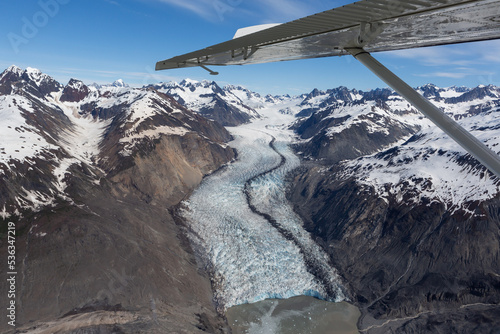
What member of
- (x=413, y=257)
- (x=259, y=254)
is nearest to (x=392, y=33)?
(x=259, y=254)

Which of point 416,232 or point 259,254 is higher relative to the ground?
A: point 416,232

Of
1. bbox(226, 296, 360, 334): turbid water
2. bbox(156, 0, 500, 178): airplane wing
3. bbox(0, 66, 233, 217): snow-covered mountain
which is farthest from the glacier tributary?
bbox(156, 0, 500, 178): airplane wing

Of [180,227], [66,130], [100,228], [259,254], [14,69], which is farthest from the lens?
[14,69]

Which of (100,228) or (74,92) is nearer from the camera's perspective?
(100,228)

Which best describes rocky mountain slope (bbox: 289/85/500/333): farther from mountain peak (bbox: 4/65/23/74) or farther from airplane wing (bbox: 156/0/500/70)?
mountain peak (bbox: 4/65/23/74)

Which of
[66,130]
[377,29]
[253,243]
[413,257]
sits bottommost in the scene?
[413,257]

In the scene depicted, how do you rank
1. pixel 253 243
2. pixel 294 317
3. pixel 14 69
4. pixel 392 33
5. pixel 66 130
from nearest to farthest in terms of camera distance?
pixel 392 33, pixel 294 317, pixel 253 243, pixel 66 130, pixel 14 69

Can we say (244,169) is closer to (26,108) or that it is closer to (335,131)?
(335,131)

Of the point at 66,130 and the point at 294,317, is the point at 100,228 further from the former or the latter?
the point at 66,130
